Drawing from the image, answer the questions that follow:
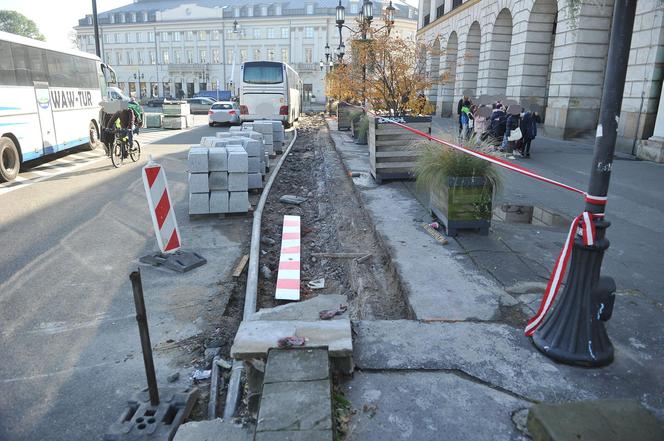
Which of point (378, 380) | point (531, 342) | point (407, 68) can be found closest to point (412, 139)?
point (407, 68)

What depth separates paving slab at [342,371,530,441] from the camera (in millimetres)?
2734

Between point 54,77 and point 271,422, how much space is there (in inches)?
596

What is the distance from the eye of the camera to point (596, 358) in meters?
3.43

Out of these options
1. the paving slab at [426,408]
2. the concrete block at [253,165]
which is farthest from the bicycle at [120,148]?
the paving slab at [426,408]

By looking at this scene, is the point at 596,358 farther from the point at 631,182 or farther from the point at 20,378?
the point at 631,182

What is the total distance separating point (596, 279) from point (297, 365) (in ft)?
7.20

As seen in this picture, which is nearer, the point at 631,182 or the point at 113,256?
the point at 113,256

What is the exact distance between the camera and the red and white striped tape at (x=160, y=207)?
590cm

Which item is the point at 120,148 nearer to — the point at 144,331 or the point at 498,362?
the point at 144,331

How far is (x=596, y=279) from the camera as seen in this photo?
3.41 meters

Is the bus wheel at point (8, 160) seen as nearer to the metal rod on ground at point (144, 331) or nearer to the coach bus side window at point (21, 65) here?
the coach bus side window at point (21, 65)

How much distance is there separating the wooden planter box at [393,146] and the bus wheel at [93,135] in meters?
11.8

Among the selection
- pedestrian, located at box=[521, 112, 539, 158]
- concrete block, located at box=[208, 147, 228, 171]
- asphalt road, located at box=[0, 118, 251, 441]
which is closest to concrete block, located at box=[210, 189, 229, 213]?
asphalt road, located at box=[0, 118, 251, 441]

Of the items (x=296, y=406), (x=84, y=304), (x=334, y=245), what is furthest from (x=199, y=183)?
(x=296, y=406)
